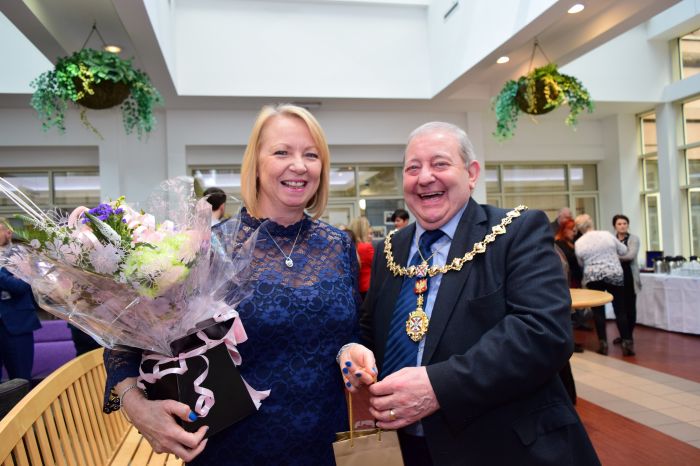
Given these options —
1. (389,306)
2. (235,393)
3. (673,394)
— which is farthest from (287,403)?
(673,394)

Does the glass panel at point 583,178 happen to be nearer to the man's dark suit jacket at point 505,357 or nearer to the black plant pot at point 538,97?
the black plant pot at point 538,97

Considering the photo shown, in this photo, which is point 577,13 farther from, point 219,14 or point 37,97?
point 37,97

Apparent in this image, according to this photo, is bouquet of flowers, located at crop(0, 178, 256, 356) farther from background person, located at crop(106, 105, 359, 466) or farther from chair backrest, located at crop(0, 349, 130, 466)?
chair backrest, located at crop(0, 349, 130, 466)

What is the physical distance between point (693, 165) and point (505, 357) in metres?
9.23

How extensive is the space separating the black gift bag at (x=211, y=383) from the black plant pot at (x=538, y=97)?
16.1 ft

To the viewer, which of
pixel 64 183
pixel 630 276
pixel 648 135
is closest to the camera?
pixel 630 276

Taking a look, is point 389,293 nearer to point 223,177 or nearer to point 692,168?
point 223,177

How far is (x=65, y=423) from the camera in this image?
177 cm

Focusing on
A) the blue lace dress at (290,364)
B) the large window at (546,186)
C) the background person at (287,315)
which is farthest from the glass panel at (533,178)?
the blue lace dress at (290,364)

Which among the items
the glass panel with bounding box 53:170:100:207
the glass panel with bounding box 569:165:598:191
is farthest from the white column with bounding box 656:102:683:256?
the glass panel with bounding box 53:170:100:207

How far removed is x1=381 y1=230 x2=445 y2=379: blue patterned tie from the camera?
1.52m

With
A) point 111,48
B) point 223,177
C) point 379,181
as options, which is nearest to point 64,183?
point 223,177

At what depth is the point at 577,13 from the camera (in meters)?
5.06

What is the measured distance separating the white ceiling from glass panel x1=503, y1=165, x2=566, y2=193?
2512 millimetres
